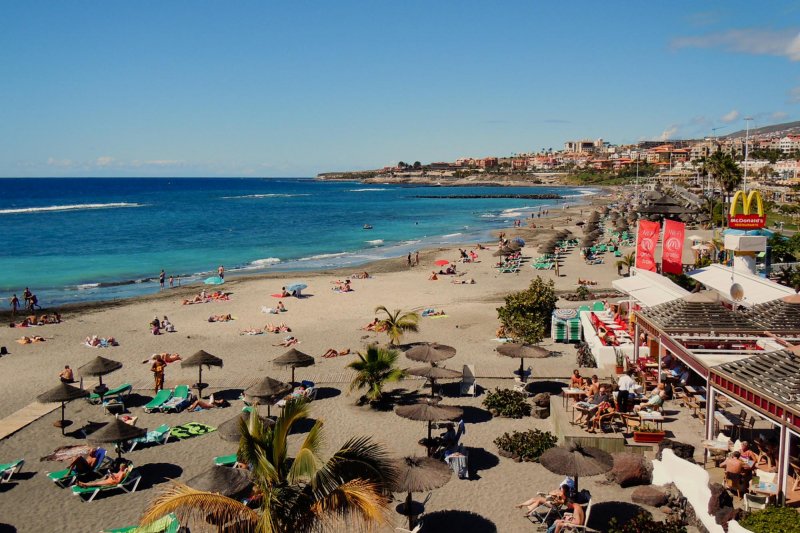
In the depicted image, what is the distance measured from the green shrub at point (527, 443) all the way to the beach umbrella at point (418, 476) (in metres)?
3.07

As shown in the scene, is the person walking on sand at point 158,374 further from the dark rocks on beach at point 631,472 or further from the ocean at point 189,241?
the ocean at point 189,241

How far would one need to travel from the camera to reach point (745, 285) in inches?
689

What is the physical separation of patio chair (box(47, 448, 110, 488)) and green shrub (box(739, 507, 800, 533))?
10.8 meters

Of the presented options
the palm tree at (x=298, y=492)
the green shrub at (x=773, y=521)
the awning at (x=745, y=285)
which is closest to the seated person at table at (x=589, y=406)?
the green shrub at (x=773, y=521)

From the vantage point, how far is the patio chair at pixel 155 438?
44.4 feet

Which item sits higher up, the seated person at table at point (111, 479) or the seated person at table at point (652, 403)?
the seated person at table at point (652, 403)

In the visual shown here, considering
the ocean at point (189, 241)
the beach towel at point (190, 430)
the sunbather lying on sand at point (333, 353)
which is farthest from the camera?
the ocean at point (189, 241)

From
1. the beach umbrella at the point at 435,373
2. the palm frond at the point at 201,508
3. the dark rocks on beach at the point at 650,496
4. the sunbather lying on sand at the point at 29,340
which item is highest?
the palm frond at the point at 201,508

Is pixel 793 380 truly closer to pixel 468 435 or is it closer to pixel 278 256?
pixel 468 435

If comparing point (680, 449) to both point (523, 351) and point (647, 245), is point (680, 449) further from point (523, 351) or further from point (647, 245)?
point (647, 245)

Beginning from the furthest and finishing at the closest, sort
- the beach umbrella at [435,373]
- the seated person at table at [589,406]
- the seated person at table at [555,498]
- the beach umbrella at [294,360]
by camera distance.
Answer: the beach umbrella at [294,360], the beach umbrella at [435,373], the seated person at table at [589,406], the seated person at table at [555,498]

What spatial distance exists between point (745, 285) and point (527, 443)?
9.21 meters

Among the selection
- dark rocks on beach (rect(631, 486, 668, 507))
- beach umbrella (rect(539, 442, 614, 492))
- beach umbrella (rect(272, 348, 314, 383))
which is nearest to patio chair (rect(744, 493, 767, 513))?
dark rocks on beach (rect(631, 486, 668, 507))

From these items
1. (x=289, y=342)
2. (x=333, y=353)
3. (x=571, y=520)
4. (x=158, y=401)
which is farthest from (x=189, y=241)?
(x=571, y=520)
